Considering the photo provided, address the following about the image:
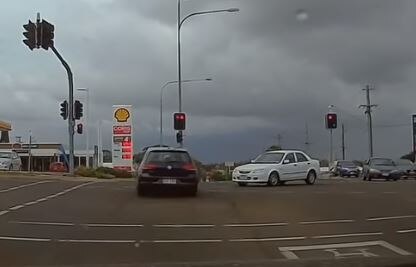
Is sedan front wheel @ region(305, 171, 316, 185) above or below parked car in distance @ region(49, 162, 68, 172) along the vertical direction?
below

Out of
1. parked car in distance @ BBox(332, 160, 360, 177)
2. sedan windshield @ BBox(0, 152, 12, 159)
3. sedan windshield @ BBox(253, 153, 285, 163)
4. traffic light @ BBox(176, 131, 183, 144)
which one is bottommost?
parked car in distance @ BBox(332, 160, 360, 177)

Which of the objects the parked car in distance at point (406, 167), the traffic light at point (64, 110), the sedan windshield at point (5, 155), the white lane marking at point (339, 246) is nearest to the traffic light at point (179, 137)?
the traffic light at point (64, 110)

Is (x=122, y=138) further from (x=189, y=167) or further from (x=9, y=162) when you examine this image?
(x=189, y=167)

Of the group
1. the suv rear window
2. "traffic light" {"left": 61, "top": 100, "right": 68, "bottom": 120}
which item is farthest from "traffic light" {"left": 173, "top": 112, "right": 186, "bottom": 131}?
the suv rear window

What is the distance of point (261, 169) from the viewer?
27.9m

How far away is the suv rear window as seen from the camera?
20828mm

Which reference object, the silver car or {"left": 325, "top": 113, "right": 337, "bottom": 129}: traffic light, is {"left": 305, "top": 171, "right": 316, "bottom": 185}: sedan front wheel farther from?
the silver car

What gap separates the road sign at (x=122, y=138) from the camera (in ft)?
154

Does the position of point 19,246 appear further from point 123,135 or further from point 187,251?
point 123,135

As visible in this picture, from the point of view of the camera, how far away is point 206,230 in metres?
13.2

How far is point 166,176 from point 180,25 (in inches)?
787

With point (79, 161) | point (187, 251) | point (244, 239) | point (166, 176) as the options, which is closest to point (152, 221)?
point (244, 239)

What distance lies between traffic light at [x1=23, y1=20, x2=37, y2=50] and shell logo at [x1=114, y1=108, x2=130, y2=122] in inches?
856

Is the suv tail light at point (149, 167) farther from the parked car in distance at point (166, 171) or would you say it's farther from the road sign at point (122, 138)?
the road sign at point (122, 138)
